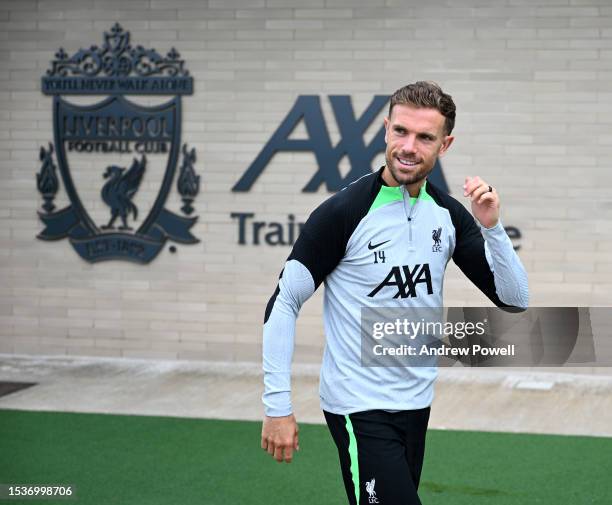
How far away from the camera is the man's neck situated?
153 inches

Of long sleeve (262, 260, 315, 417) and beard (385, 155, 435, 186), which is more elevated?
beard (385, 155, 435, 186)

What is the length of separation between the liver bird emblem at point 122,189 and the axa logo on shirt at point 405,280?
277 inches

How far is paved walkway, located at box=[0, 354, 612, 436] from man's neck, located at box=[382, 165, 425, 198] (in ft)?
14.3

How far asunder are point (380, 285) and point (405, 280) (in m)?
0.09

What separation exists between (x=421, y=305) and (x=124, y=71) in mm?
7257

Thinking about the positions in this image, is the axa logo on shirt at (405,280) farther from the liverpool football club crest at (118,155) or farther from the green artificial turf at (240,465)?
the liverpool football club crest at (118,155)

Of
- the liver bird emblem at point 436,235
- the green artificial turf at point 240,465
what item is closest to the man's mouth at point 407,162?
the liver bird emblem at point 436,235

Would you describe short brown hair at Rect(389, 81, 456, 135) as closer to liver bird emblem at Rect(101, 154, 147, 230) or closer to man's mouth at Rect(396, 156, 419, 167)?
man's mouth at Rect(396, 156, 419, 167)

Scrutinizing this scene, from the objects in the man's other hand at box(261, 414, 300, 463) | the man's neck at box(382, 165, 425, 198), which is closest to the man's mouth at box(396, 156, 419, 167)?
the man's neck at box(382, 165, 425, 198)

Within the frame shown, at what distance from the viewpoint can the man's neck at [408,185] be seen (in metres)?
3.88

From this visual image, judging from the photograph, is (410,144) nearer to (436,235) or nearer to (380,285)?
(436,235)

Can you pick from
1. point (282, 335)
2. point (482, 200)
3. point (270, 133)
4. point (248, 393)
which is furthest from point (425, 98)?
point (270, 133)

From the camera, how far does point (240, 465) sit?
700 centimetres

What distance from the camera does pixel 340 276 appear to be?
383 cm
